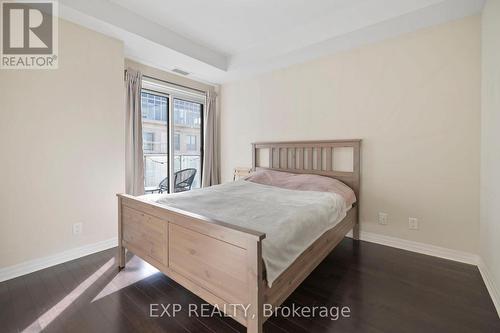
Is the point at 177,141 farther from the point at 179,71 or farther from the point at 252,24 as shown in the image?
the point at 252,24

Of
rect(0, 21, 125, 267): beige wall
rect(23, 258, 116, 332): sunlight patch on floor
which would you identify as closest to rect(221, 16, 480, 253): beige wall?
rect(0, 21, 125, 267): beige wall

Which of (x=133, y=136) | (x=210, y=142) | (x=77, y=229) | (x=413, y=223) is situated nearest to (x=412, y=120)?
(x=413, y=223)

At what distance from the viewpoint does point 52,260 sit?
2213 mm

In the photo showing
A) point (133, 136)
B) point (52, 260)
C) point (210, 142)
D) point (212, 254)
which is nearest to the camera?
point (212, 254)

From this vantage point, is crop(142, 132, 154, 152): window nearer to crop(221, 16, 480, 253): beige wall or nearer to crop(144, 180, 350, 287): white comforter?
crop(144, 180, 350, 287): white comforter

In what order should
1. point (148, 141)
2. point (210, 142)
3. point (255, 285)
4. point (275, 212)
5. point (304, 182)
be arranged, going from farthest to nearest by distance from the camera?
point (210, 142) < point (148, 141) < point (304, 182) < point (275, 212) < point (255, 285)

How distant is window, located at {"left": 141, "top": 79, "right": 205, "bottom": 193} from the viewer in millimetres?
3594

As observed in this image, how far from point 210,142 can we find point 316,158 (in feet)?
6.76

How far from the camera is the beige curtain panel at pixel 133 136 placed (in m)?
3.10

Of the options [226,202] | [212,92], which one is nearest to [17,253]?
[226,202]

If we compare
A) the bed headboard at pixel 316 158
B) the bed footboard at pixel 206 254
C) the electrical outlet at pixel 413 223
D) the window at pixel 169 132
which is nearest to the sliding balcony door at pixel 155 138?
the window at pixel 169 132

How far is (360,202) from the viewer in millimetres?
2865

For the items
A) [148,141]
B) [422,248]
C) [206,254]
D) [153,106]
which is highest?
[153,106]

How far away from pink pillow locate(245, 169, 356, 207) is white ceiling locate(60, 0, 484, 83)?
1.67 meters
